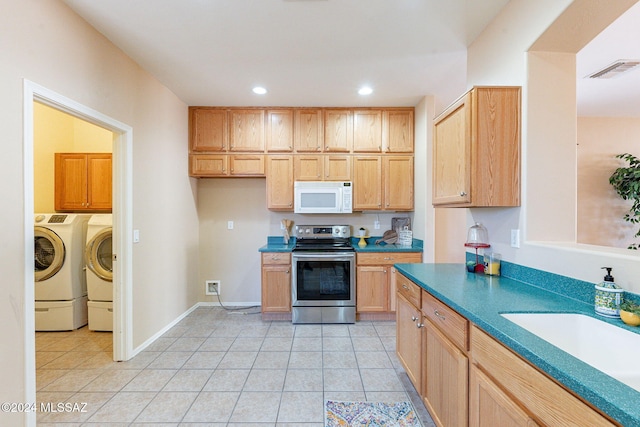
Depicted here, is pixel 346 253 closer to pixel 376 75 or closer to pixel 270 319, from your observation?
pixel 270 319

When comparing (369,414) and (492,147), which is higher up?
(492,147)

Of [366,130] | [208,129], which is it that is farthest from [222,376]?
[366,130]

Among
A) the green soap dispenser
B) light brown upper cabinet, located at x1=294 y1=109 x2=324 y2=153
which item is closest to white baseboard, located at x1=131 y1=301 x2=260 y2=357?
light brown upper cabinet, located at x1=294 y1=109 x2=324 y2=153

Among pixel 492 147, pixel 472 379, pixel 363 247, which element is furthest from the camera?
pixel 363 247

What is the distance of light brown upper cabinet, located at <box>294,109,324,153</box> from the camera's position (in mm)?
3689

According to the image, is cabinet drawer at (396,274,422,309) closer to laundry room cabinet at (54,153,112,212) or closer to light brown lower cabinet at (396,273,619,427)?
light brown lower cabinet at (396,273,619,427)

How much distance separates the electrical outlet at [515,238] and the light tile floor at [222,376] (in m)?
1.20

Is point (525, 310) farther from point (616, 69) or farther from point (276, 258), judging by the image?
point (616, 69)

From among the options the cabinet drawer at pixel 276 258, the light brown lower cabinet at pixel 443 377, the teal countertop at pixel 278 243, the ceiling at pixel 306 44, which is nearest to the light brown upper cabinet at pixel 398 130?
the ceiling at pixel 306 44

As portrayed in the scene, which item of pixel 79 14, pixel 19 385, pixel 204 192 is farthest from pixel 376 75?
pixel 19 385

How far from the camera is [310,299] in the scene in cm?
342

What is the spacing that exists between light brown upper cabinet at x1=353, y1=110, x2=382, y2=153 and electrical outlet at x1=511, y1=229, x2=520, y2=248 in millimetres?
2134

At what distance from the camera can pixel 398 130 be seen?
3713 mm

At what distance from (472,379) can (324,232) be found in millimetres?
2805
